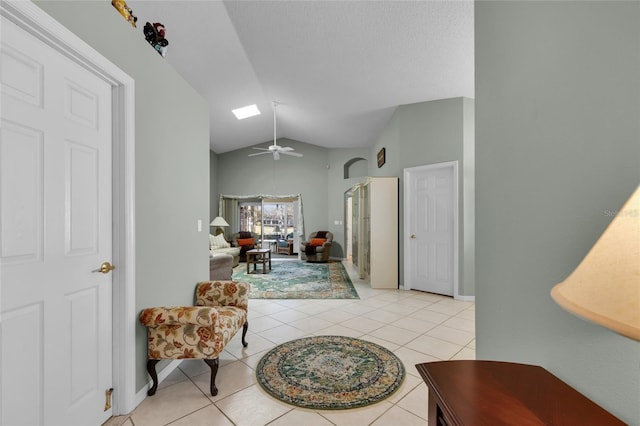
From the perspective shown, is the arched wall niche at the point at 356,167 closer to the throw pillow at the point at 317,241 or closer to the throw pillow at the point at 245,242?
the throw pillow at the point at 317,241

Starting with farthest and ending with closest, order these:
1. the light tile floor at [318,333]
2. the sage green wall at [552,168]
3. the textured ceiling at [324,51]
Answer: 1. the textured ceiling at [324,51]
2. the light tile floor at [318,333]
3. the sage green wall at [552,168]

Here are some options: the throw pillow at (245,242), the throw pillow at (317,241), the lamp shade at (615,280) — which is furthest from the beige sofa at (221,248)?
the lamp shade at (615,280)

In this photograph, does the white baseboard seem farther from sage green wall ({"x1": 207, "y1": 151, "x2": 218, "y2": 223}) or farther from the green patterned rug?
sage green wall ({"x1": 207, "y1": 151, "x2": 218, "y2": 223})

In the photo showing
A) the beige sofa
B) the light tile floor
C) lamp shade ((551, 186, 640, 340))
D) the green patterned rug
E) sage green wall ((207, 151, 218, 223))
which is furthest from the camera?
sage green wall ((207, 151, 218, 223))

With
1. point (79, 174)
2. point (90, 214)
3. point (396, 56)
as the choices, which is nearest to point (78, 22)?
point (79, 174)

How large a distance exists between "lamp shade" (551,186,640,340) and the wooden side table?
1.34ft

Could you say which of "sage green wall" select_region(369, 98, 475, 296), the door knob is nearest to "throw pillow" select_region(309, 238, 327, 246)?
"sage green wall" select_region(369, 98, 475, 296)

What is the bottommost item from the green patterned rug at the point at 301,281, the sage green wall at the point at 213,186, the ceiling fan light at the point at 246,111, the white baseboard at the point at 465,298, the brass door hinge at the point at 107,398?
the green patterned rug at the point at 301,281

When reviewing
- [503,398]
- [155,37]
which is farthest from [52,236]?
[503,398]

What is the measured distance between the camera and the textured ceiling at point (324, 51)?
2934 millimetres

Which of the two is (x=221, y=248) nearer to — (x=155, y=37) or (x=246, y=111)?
(x=246, y=111)

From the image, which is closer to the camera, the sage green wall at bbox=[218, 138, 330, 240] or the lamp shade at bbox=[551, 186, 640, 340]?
the lamp shade at bbox=[551, 186, 640, 340]

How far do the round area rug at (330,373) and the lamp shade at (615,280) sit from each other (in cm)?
177

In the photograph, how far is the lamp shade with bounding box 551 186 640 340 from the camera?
395mm
